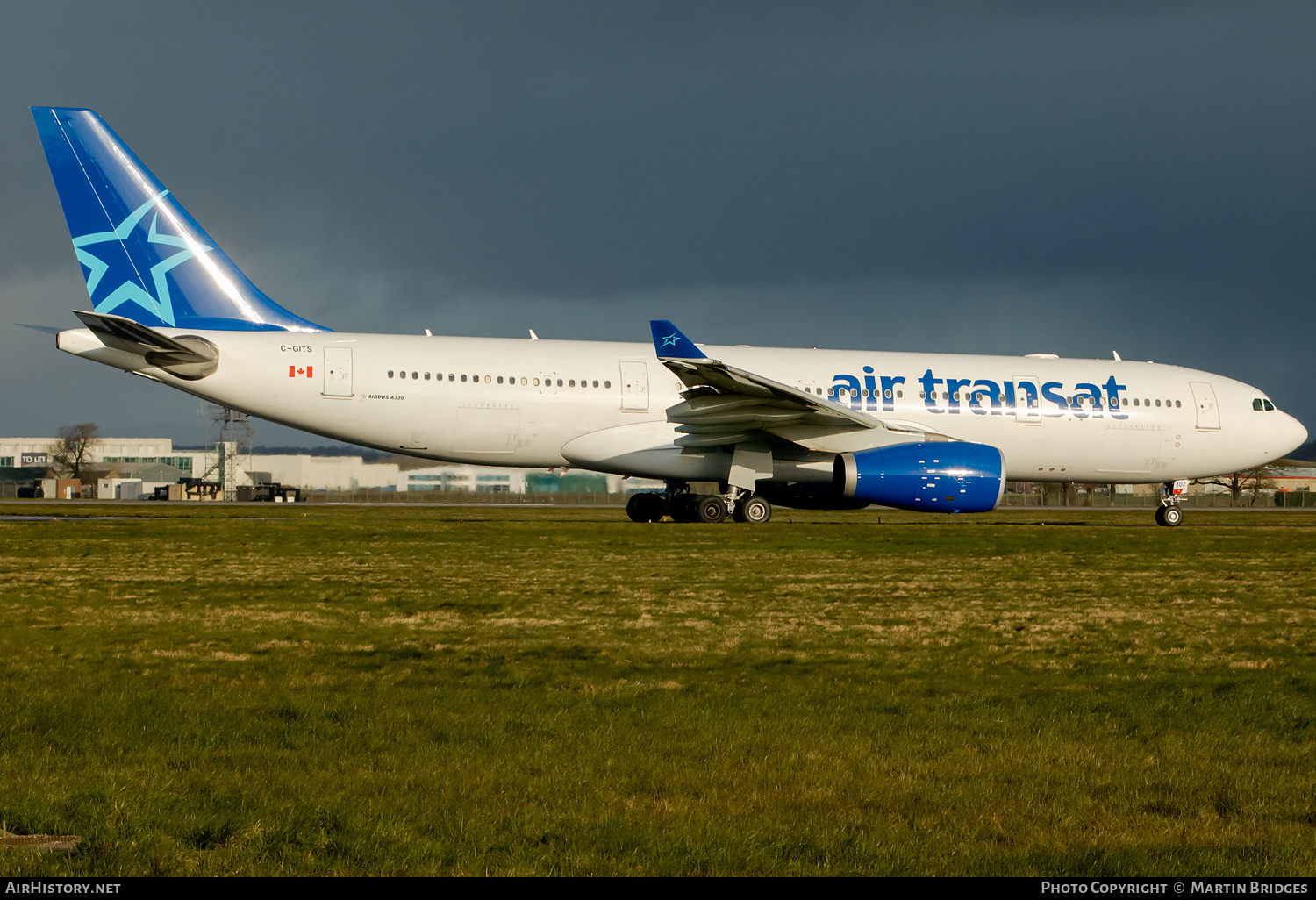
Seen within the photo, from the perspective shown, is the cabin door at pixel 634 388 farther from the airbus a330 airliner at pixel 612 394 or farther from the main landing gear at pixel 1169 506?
the main landing gear at pixel 1169 506

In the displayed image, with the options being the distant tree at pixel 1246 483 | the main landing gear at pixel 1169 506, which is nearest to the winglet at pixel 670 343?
the main landing gear at pixel 1169 506

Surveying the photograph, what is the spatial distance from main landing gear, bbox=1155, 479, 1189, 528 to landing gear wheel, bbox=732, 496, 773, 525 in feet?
34.1

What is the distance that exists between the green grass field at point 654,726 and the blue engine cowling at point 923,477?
871cm

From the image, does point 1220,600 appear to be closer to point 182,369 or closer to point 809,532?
point 809,532

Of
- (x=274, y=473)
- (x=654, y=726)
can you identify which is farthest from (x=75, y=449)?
(x=654, y=726)

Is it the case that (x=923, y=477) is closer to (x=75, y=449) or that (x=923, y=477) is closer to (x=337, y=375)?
(x=337, y=375)

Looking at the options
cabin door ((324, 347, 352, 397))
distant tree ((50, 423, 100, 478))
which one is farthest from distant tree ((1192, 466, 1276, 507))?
distant tree ((50, 423, 100, 478))

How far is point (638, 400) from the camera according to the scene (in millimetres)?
22047

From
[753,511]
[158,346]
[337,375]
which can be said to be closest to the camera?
[158,346]

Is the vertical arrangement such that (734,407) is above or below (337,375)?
below

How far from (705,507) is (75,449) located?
326ft

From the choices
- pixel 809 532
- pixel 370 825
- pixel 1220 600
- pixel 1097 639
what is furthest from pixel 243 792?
pixel 809 532

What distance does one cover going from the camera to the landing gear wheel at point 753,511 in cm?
2184
